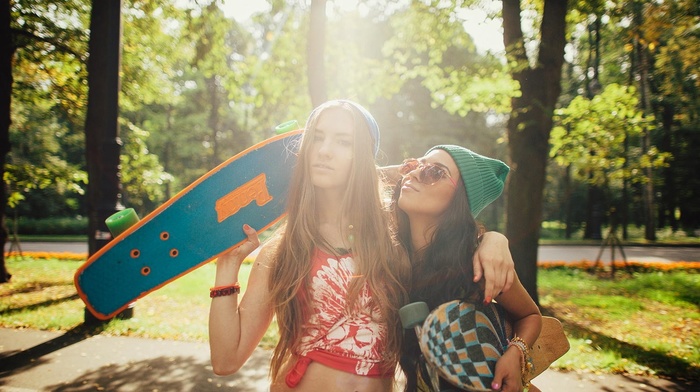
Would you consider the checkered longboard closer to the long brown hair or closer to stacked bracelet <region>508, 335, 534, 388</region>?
stacked bracelet <region>508, 335, 534, 388</region>

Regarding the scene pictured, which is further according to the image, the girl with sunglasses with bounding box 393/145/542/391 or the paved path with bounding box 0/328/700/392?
the paved path with bounding box 0/328/700/392

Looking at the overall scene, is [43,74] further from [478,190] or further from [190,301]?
[478,190]

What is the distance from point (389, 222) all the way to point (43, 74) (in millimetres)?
11552

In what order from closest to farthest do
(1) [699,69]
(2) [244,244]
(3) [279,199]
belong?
(2) [244,244] → (3) [279,199] → (1) [699,69]

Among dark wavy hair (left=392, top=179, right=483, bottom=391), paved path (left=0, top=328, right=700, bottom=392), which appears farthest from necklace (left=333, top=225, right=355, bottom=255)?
paved path (left=0, top=328, right=700, bottom=392)

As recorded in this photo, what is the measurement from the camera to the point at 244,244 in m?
1.81

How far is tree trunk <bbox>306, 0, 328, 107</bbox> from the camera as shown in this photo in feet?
A: 21.5

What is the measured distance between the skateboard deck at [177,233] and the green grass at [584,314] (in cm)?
360

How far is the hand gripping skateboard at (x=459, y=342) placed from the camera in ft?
4.53

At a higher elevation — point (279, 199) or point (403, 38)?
point (403, 38)

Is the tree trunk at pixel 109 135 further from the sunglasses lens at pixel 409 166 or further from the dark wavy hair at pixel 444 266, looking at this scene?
the dark wavy hair at pixel 444 266

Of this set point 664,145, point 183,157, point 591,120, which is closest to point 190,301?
point 591,120

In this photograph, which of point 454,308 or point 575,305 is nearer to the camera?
point 454,308

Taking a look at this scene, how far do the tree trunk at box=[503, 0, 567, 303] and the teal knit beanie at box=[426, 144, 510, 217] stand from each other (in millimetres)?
4420
